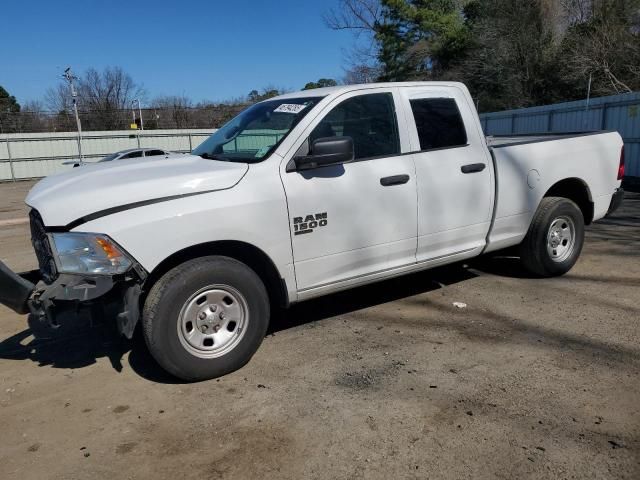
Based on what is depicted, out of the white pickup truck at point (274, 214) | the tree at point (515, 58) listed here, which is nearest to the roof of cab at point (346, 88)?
the white pickup truck at point (274, 214)

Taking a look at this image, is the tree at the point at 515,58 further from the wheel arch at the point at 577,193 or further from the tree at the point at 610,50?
the wheel arch at the point at 577,193

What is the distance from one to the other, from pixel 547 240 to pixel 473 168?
1.36 m

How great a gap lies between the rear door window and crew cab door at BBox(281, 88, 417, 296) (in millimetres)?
224

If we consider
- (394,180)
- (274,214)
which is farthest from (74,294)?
(394,180)

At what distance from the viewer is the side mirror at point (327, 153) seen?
3691 millimetres

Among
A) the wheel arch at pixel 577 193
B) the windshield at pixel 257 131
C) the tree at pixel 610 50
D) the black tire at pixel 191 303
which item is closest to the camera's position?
the black tire at pixel 191 303

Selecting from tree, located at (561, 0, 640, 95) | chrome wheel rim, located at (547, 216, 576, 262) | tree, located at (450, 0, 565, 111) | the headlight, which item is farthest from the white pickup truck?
tree, located at (450, 0, 565, 111)

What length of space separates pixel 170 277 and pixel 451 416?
1.95 meters

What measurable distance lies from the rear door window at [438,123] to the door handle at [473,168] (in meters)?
0.22

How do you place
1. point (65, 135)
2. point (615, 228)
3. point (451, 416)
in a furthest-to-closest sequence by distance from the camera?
point (65, 135)
point (615, 228)
point (451, 416)

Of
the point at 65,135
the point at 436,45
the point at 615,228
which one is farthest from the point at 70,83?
the point at 615,228

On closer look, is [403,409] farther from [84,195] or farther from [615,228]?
[615,228]

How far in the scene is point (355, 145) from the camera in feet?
13.8

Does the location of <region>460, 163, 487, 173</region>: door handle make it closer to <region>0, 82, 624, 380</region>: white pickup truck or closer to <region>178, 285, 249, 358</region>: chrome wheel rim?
<region>0, 82, 624, 380</region>: white pickup truck
